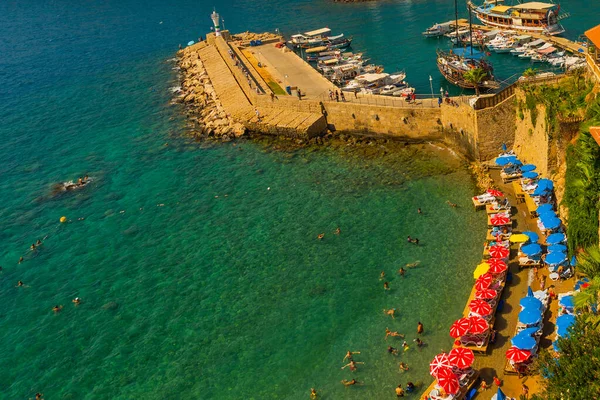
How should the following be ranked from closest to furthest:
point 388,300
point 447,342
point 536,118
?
point 447,342 < point 388,300 < point 536,118

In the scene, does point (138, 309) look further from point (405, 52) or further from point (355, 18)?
point (355, 18)

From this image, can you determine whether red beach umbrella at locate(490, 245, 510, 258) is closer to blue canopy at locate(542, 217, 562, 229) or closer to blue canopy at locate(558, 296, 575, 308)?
blue canopy at locate(542, 217, 562, 229)

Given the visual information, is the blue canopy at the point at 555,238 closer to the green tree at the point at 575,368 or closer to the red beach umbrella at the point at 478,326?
the red beach umbrella at the point at 478,326

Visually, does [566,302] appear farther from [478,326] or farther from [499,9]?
[499,9]

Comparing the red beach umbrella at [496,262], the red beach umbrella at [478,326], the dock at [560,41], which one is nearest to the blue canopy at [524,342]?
the red beach umbrella at [478,326]

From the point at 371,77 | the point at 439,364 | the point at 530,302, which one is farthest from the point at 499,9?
the point at 439,364

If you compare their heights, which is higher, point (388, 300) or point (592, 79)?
point (592, 79)

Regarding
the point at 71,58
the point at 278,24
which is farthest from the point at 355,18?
the point at 71,58

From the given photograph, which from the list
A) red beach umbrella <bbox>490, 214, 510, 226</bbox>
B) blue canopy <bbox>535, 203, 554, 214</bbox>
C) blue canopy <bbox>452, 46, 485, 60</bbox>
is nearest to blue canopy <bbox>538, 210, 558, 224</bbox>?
blue canopy <bbox>535, 203, 554, 214</bbox>
